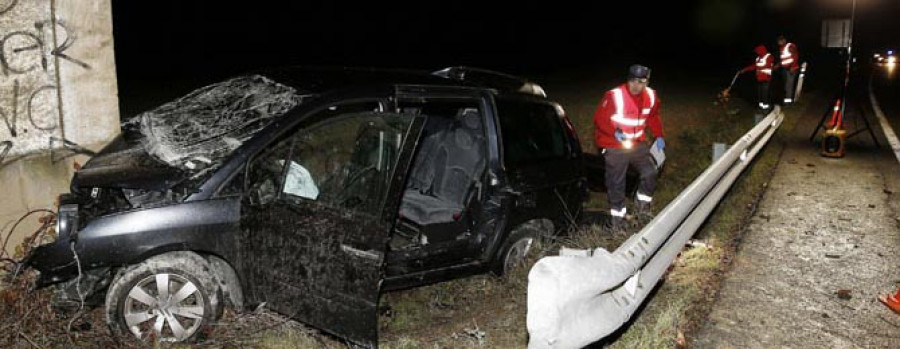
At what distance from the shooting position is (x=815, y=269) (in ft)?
18.5

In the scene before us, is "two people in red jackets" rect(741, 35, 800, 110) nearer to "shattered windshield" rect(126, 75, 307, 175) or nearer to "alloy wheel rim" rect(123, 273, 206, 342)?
"shattered windshield" rect(126, 75, 307, 175)

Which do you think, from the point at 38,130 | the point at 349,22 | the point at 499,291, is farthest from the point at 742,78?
the point at 38,130

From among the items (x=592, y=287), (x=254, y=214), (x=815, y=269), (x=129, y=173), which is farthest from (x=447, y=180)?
(x=815, y=269)

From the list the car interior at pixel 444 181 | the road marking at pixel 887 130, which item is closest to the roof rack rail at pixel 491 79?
the car interior at pixel 444 181

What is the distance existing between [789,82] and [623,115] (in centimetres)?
1164

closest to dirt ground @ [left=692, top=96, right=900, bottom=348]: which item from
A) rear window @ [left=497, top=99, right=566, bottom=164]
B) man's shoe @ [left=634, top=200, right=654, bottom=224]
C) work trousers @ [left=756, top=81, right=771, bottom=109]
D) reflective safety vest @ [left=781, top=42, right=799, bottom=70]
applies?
man's shoe @ [left=634, top=200, right=654, bottom=224]

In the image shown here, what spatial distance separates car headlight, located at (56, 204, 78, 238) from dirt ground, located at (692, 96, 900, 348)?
3684 mm

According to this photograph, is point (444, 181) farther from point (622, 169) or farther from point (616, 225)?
point (622, 169)

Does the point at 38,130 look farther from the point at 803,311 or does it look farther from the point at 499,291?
the point at 803,311

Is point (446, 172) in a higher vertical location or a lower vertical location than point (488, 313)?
higher

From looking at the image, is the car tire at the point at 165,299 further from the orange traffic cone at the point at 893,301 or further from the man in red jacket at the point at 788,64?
the man in red jacket at the point at 788,64

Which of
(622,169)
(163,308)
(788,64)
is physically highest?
(788,64)

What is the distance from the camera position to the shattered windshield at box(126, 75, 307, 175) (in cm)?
446

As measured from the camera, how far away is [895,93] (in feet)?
76.0
